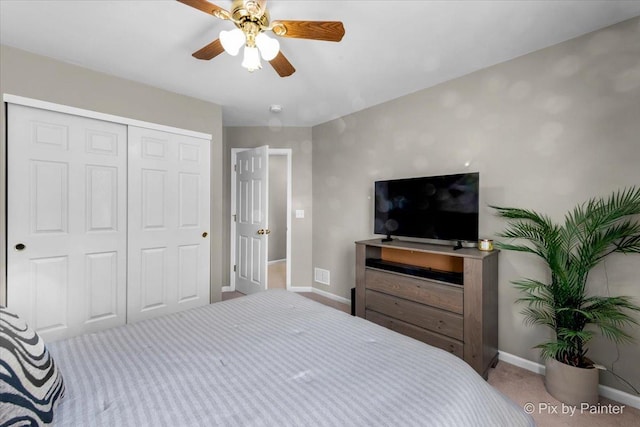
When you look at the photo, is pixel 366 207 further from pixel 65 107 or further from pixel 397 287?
pixel 65 107

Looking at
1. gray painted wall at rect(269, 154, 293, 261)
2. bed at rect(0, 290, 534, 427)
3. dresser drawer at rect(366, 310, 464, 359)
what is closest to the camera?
bed at rect(0, 290, 534, 427)

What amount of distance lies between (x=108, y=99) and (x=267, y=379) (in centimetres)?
288

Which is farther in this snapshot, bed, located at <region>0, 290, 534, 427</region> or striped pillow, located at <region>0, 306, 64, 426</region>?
bed, located at <region>0, 290, 534, 427</region>

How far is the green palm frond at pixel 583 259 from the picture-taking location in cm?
171

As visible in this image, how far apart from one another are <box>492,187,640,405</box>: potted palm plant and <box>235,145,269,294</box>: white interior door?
2.75 meters

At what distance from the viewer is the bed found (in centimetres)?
85

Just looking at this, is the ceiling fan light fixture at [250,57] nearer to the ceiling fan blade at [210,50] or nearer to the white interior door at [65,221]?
the ceiling fan blade at [210,50]

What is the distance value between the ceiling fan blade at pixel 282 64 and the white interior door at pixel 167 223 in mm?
1670


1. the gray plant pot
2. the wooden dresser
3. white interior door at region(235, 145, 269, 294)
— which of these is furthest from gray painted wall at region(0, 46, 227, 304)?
the gray plant pot

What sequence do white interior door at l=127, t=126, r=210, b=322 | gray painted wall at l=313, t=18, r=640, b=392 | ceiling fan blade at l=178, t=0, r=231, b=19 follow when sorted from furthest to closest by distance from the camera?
white interior door at l=127, t=126, r=210, b=322
gray painted wall at l=313, t=18, r=640, b=392
ceiling fan blade at l=178, t=0, r=231, b=19

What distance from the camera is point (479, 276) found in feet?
6.59

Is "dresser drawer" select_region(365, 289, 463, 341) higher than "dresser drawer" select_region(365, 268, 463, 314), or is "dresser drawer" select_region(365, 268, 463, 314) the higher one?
"dresser drawer" select_region(365, 268, 463, 314)

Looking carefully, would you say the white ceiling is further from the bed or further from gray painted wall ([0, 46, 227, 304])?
the bed

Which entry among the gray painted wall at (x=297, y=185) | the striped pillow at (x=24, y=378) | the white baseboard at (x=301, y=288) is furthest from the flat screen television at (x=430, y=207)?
the striped pillow at (x=24, y=378)
